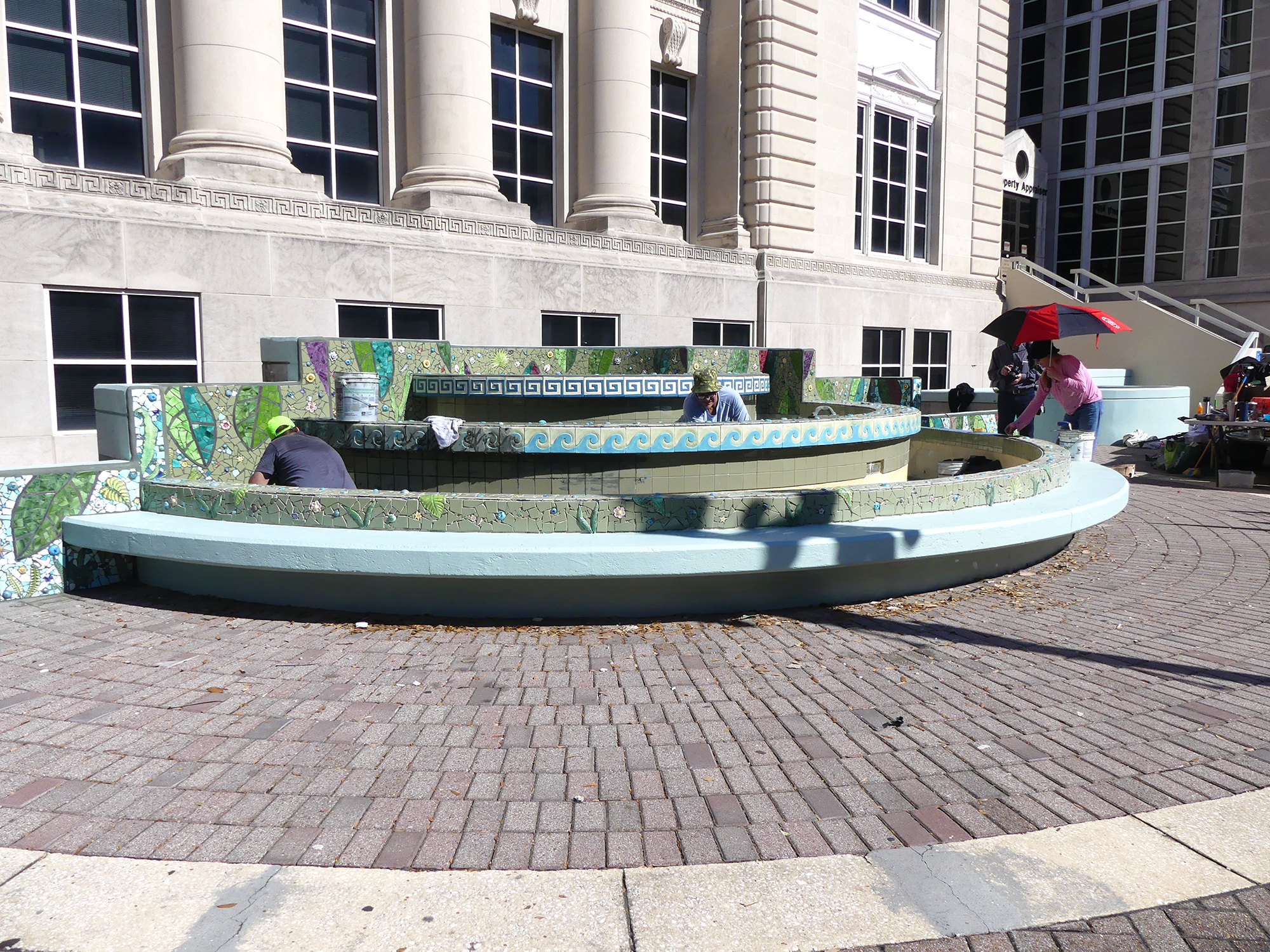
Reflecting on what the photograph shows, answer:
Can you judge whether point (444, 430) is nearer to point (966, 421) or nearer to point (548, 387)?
point (548, 387)

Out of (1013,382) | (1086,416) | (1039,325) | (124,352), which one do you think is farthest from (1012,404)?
(124,352)

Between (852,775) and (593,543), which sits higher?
(593,543)

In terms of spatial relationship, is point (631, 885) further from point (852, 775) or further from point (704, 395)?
point (704, 395)

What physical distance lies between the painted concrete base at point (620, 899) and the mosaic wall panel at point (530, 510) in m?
3.04

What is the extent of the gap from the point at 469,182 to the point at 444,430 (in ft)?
31.5

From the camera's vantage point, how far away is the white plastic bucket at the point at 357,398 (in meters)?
8.12

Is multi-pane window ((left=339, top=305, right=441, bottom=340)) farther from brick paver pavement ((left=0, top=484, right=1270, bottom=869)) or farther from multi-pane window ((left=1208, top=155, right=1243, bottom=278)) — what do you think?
multi-pane window ((left=1208, top=155, right=1243, bottom=278))

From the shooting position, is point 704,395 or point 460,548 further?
point 704,395

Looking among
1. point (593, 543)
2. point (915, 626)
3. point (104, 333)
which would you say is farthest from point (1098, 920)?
point (104, 333)

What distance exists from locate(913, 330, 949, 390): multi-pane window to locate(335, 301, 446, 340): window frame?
47.0ft

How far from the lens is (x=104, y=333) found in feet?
37.8

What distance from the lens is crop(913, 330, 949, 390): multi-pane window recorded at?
2398cm

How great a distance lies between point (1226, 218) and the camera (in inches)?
1176

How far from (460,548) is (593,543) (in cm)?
84
